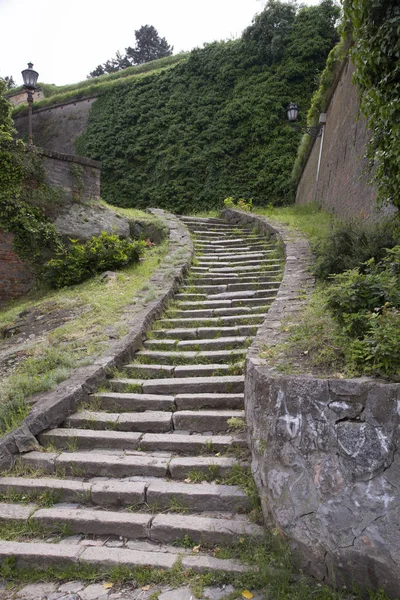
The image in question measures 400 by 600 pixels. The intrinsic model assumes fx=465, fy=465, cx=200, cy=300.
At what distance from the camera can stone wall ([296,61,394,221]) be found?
25.6 ft

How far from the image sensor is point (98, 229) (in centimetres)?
1018

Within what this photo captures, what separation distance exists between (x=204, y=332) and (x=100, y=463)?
8.61 ft

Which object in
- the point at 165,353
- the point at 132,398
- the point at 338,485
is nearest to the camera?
the point at 338,485

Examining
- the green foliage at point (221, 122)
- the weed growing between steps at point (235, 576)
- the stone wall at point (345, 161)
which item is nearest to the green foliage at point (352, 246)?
the stone wall at point (345, 161)

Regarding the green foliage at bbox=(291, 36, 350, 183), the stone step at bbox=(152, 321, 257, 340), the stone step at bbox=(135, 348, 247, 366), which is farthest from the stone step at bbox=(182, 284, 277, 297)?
the green foliage at bbox=(291, 36, 350, 183)

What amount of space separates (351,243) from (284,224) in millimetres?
4717

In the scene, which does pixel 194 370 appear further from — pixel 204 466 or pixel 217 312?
pixel 217 312

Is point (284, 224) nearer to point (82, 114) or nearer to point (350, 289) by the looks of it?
point (350, 289)

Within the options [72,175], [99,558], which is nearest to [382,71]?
[99,558]

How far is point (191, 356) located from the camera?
5684mm

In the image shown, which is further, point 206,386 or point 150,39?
point 150,39

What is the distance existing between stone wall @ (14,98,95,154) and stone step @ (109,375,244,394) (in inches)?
818

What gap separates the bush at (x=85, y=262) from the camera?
870 centimetres

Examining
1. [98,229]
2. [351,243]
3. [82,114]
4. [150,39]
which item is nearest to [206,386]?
[351,243]
